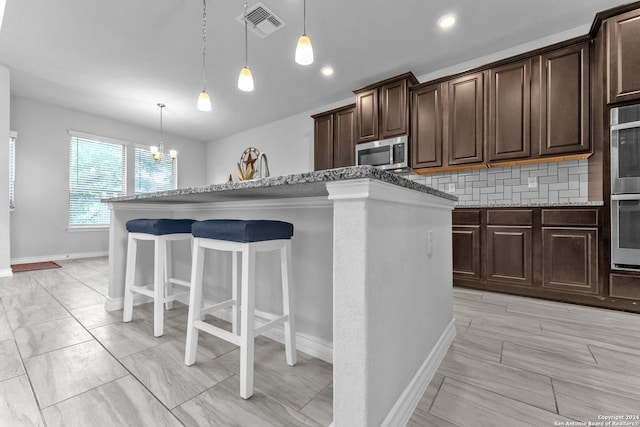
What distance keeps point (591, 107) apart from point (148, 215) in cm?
398

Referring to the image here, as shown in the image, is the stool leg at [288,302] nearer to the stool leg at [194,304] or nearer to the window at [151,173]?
the stool leg at [194,304]

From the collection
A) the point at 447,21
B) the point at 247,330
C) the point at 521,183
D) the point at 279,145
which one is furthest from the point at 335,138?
the point at 247,330

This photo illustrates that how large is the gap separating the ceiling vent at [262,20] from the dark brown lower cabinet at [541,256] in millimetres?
2649

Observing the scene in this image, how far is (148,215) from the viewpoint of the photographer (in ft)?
7.56

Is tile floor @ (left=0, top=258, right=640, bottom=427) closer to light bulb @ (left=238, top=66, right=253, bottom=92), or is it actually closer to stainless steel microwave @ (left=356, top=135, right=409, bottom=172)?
light bulb @ (left=238, top=66, right=253, bottom=92)

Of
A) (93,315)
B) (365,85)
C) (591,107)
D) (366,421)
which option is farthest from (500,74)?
(93,315)

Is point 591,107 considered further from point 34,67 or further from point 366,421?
point 34,67

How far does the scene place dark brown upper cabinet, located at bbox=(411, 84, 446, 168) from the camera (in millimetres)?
3078

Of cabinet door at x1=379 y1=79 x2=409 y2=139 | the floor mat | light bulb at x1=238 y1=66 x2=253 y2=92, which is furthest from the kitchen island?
the floor mat

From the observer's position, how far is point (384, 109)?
339cm

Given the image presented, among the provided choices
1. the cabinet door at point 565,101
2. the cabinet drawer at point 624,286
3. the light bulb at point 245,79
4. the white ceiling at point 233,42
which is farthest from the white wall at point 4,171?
the cabinet drawer at point 624,286

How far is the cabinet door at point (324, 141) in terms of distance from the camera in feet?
13.1

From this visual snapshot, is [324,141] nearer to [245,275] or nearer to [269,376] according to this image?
[245,275]

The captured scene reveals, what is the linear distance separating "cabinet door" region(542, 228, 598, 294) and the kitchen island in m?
1.46
